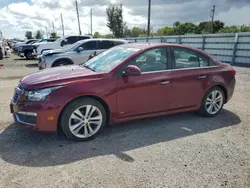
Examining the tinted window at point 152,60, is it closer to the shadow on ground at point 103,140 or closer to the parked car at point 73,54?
the shadow on ground at point 103,140

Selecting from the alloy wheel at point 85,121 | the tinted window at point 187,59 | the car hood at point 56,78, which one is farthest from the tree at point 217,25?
the alloy wheel at point 85,121

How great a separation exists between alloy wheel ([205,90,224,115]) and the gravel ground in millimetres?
354

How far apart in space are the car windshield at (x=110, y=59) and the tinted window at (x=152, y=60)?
195 millimetres

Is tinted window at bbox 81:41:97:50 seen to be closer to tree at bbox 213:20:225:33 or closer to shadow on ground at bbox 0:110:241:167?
shadow on ground at bbox 0:110:241:167

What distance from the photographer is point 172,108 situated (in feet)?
14.6

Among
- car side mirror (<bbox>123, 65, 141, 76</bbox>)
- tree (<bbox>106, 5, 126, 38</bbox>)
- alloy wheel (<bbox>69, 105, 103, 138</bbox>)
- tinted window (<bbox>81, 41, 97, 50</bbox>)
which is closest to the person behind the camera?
alloy wheel (<bbox>69, 105, 103, 138</bbox>)

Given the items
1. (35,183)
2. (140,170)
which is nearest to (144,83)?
(140,170)

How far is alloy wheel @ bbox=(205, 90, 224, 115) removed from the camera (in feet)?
16.0

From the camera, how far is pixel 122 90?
3.86 metres

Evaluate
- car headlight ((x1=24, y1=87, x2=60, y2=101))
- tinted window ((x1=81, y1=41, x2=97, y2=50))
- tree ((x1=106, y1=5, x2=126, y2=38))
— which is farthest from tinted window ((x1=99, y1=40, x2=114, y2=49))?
tree ((x1=106, y1=5, x2=126, y2=38))

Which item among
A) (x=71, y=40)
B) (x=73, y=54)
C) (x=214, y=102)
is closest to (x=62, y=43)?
(x=71, y=40)

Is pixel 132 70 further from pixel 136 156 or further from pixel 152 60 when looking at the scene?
pixel 136 156

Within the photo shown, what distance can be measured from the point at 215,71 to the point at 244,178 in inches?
99.5

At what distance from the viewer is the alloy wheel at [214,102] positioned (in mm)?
4863
